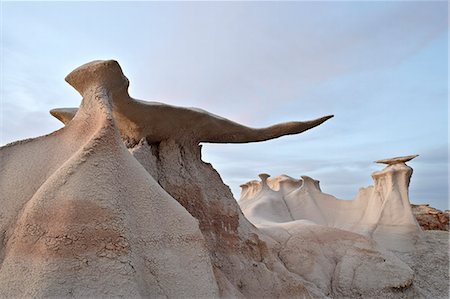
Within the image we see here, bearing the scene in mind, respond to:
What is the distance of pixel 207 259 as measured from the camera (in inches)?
113

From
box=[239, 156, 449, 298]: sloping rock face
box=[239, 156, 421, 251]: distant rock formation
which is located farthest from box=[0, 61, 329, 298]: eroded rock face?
box=[239, 156, 421, 251]: distant rock formation

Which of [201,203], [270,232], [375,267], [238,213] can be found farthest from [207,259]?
[375,267]

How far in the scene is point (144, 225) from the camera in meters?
2.61

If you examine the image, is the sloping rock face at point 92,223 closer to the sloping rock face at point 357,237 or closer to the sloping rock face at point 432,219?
the sloping rock face at point 357,237

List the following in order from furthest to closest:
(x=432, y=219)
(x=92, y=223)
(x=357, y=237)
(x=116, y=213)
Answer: (x=432, y=219)
(x=357, y=237)
(x=116, y=213)
(x=92, y=223)

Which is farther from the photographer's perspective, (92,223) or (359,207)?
(359,207)

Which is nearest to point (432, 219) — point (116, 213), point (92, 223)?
point (116, 213)

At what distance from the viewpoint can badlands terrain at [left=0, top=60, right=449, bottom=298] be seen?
2.25 m

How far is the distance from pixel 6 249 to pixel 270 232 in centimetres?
395

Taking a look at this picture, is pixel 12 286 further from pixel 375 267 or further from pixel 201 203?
pixel 375 267

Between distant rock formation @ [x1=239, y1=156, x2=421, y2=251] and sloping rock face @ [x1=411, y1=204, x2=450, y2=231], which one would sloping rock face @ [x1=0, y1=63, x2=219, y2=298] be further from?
sloping rock face @ [x1=411, y1=204, x2=450, y2=231]

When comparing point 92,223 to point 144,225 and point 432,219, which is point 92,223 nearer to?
point 144,225

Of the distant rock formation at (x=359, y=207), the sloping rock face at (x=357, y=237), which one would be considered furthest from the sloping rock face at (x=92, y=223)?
the distant rock formation at (x=359, y=207)

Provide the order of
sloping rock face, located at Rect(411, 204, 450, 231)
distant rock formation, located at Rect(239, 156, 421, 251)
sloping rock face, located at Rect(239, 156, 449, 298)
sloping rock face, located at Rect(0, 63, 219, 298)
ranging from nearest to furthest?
sloping rock face, located at Rect(0, 63, 219, 298)
sloping rock face, located at Rect(239, 156, 449, 298)
distant rock formation, located at Rect(239, 156, 421, 251)
sloping rock face, located at Rect(411, 204, 450, 231)
